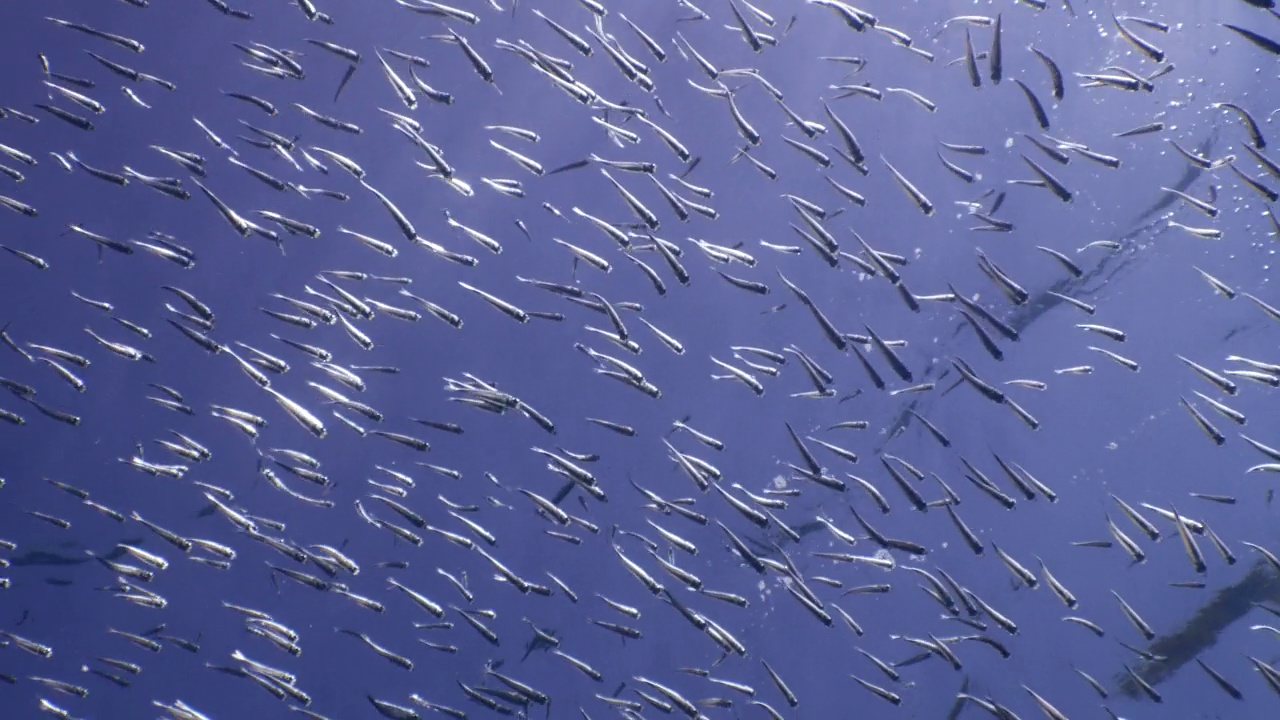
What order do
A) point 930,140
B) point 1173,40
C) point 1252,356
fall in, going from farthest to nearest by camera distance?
point 1252,356 < point 930,140 < point 1173,40

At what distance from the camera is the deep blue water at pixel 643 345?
31.6 ft

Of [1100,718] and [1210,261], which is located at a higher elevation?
[1210,261]

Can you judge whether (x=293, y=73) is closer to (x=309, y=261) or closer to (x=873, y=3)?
(x=309, y=261)

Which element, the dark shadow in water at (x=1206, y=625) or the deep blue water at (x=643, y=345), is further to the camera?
the dark shadow in water at (x=1206, y=625)

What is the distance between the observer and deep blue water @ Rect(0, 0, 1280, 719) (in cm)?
963

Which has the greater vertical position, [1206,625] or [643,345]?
[1206,625]

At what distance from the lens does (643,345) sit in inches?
414

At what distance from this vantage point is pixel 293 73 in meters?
5.95

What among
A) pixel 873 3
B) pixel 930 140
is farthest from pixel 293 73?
pixel 930 140

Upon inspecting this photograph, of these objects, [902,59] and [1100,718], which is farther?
[1100,718]

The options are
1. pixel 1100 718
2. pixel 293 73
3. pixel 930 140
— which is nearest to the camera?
pixel 293 73

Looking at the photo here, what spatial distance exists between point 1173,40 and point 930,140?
2.87m

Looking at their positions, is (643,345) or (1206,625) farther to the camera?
(1206,625)

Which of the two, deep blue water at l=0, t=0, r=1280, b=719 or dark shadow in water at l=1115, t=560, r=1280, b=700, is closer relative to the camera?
deep blue water at l=0, t=0, r=1280, b=719
